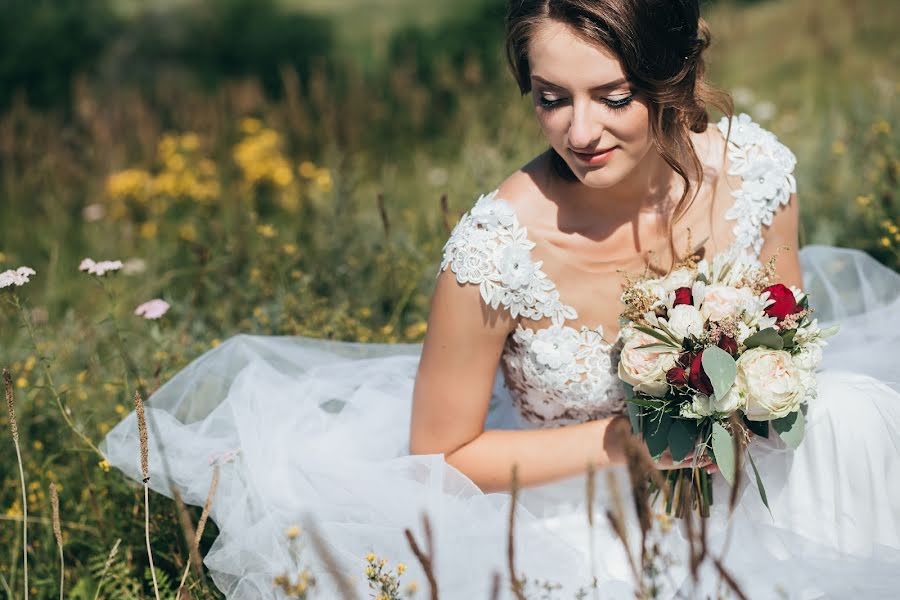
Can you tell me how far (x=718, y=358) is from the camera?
82.8 inches

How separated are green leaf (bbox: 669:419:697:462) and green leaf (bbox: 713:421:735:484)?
0.35 ft

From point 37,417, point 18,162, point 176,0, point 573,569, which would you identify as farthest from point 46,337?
point 176,0

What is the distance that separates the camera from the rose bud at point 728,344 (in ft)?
7.04

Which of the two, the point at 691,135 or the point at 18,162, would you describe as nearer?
the point at 691,135

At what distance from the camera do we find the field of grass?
3.02 metres

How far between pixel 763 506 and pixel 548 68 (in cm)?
126

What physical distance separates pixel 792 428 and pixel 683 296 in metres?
0.43

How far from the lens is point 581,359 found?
270cm

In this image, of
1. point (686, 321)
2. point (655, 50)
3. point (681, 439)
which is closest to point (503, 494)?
point (681, 439)

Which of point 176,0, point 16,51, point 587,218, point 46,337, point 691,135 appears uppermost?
point 176,0

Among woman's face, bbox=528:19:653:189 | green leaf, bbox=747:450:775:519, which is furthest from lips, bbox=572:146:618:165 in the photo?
green leaf, bbox=747:450:775:519

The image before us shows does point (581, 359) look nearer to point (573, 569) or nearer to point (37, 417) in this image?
point (573, 569)

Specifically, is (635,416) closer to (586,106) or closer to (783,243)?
(586,106)

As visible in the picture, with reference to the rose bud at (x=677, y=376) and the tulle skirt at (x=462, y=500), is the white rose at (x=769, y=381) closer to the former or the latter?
the rose bud at (x=677, y=376)
